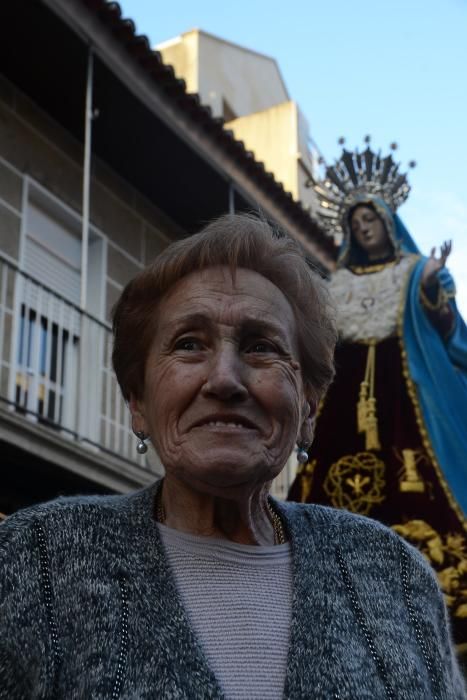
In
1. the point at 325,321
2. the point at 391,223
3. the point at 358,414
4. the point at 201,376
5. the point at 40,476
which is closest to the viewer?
the point at 201,376

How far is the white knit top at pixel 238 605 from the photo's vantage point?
1930 millimetres

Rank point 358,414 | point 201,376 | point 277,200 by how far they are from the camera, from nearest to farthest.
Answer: point 201,376
point 358,414
point 277,200

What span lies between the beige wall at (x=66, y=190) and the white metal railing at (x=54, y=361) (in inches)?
24.9

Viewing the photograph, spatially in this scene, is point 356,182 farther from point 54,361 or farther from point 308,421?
point 308,421

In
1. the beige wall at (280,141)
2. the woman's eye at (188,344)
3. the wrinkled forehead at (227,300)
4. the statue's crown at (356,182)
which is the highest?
the beige wall at (280,141)

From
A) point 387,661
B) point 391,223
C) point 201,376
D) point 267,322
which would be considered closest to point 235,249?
point 267,322

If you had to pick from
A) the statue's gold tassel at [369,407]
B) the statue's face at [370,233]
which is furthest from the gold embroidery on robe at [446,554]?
the statue's face at [370,233]

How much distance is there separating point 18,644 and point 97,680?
0.45ft

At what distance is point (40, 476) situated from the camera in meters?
8.14

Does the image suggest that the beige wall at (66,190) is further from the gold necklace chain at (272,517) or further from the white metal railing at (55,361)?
the gold necklace chain at (272,517)

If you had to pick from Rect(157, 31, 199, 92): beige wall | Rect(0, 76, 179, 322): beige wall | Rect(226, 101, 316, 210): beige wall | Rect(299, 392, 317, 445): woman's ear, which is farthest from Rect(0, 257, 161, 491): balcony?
Rect(226, 101, 316, 210): beige wall

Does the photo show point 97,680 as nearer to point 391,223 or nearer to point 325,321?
point 325,321

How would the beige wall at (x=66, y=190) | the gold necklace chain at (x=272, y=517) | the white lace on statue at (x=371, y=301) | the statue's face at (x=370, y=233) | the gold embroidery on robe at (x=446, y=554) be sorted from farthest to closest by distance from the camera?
the beige wall at (x=66, y=190)
the statue's face at (x=370, y=233)
the white lace on statue at (x=371, y=301)
the gold embroidery on robe at (x=446, y=554)
the gold necklace chain at (x=272, y=517)

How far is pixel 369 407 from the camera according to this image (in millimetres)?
6309
